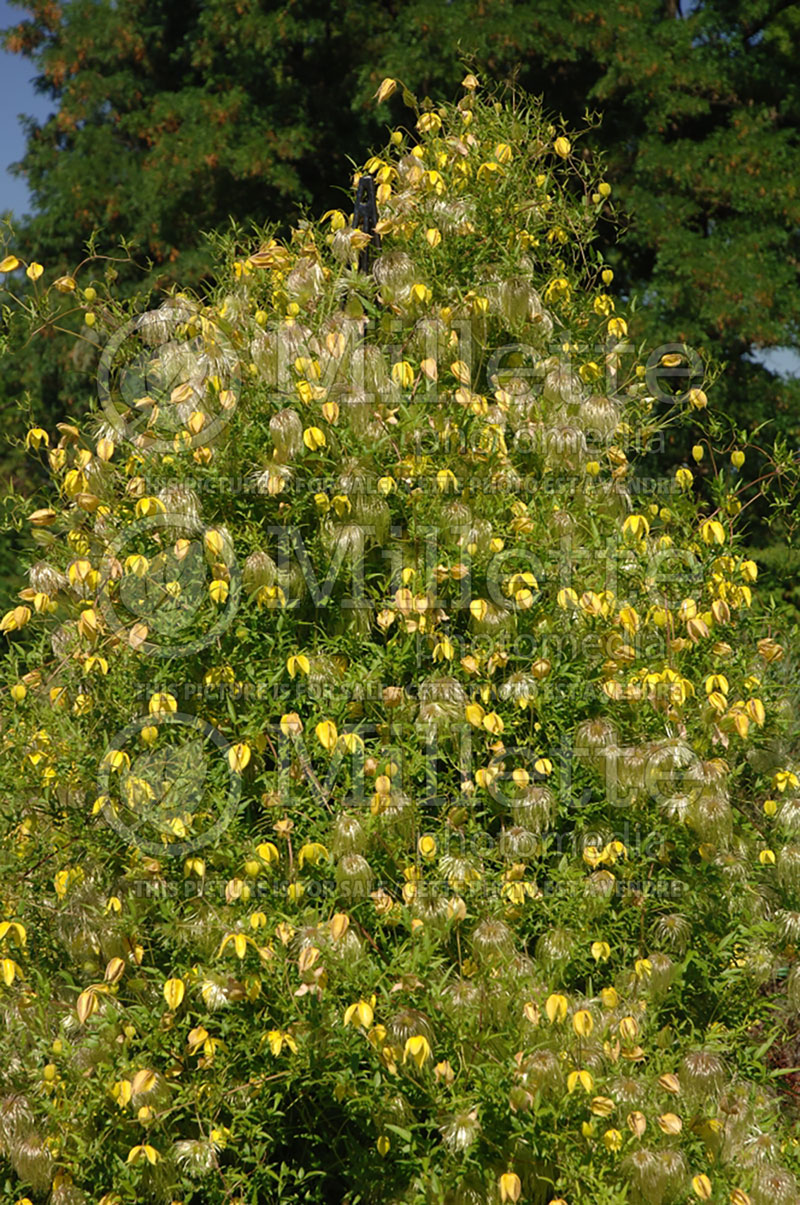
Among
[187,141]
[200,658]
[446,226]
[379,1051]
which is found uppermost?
[446,226]

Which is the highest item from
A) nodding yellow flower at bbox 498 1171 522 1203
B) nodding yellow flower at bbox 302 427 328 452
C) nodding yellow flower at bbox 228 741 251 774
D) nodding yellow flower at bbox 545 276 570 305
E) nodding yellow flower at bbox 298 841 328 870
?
nodding yellow flower at bbox 545 276 570 305


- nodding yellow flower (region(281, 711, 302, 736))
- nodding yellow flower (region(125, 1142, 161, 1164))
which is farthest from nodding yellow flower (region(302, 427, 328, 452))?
nodding yellow flower (region(125, 1142, 161, 1164))

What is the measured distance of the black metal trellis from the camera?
2.67 metres

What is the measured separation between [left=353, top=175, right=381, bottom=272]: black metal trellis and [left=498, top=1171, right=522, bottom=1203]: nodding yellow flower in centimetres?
192

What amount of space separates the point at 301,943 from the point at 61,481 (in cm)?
113

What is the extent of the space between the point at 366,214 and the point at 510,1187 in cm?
205

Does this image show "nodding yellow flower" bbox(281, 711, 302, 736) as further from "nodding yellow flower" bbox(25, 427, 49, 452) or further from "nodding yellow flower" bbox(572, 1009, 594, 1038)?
"nodding yellow flower" bbox(25, 427, 49, 452)

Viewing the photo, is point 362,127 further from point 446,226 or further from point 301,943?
point 301,943

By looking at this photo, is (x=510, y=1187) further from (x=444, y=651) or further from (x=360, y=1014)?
(x=444, y=651)

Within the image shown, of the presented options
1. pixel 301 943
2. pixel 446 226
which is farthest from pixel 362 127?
pixel 301 943

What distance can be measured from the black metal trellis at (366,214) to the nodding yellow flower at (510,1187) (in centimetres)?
192

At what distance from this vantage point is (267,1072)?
2.08 m

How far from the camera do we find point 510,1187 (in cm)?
186

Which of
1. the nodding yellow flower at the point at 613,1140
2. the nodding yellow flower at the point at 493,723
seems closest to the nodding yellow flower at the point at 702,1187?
the nodding yellow flower at the point at 613,1140
